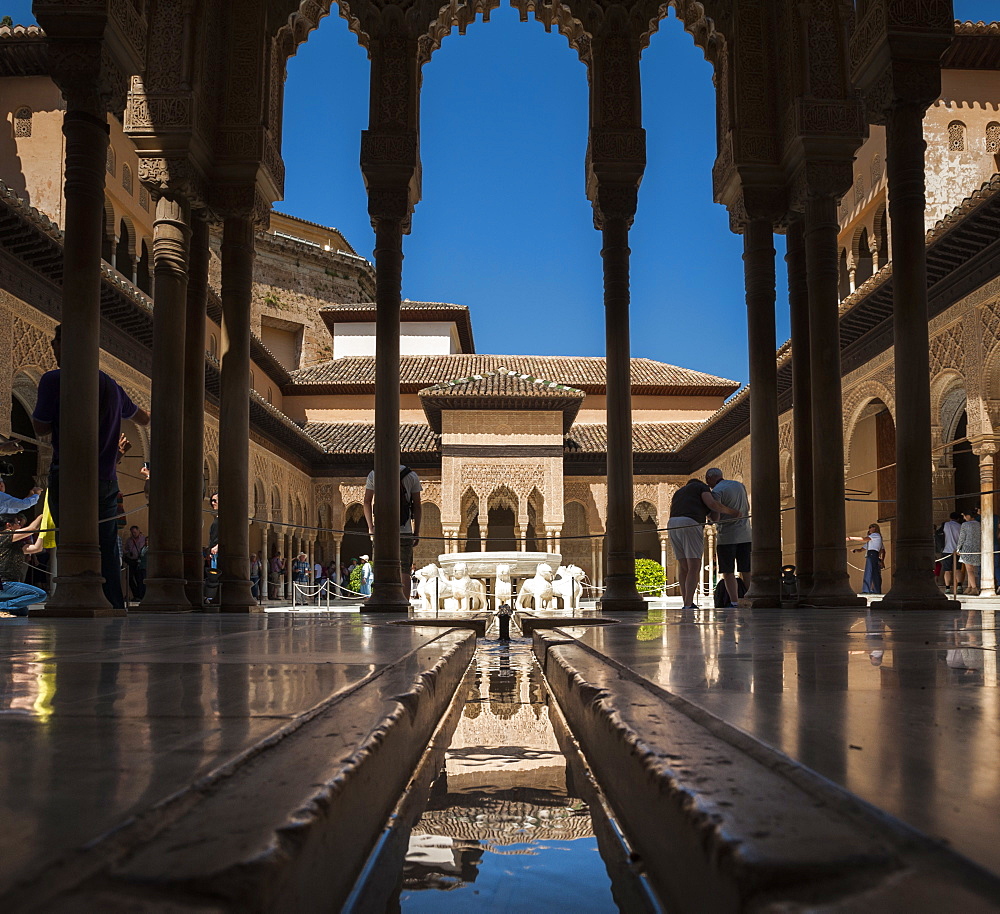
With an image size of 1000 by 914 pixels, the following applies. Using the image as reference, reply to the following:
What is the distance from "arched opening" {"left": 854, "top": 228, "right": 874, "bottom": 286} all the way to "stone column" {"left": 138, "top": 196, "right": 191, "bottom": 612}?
17.9 m

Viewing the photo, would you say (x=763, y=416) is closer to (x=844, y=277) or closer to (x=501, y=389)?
(x=844, y=277)

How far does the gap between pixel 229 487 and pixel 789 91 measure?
5561 millimetres

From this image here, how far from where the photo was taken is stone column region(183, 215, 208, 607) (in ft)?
26.1

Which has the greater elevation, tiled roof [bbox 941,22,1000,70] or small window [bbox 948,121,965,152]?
tiled roof [bbox 941,22,1000,70]

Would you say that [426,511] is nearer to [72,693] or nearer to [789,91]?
[789,91]

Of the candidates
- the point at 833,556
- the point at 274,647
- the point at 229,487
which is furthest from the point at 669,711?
the point at 229,487

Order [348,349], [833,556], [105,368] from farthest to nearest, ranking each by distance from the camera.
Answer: [348,349] → [105,368] → [833,556]

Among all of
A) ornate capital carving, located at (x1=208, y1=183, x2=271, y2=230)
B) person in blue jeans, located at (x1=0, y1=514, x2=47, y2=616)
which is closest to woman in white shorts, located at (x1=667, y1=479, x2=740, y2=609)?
ornate capital carving, located at (x1=208, y1=183, x2=271, y2=230)

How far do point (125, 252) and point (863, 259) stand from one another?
16742mm

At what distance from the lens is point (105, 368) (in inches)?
639

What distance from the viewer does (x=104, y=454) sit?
6652 mm

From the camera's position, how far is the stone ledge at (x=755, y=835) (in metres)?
0.65

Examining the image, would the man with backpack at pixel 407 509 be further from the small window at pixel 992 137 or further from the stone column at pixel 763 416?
the small window at pixel 992 137

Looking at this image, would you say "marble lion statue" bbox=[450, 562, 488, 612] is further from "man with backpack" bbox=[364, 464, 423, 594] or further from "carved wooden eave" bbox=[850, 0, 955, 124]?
"carved wooden eave" bbox=[850, 0, 955, 124]
